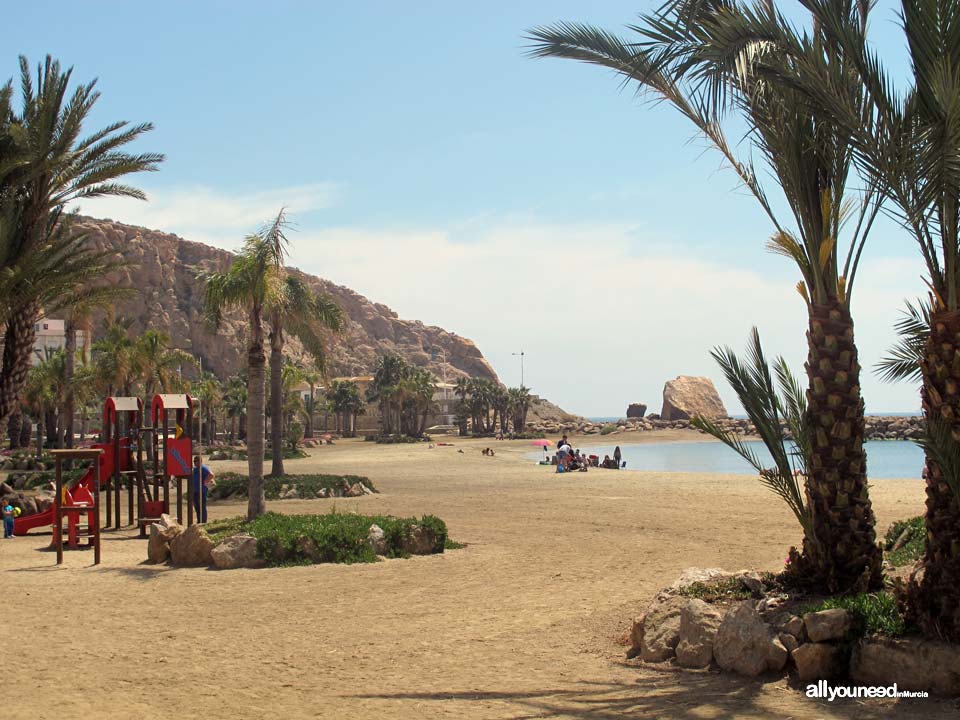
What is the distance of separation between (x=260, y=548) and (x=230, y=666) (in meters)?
5.39

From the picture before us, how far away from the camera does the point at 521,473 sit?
37594 mm

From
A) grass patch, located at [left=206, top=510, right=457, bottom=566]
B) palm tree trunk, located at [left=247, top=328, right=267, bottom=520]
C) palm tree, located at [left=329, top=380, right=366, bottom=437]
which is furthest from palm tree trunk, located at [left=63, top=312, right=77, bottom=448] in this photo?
palm tree, located at [left=329, top=380, right=366, bottom=437]

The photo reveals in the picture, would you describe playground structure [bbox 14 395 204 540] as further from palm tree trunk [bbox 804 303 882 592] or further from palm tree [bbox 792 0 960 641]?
palm tree [bbox 792 0 960 641]

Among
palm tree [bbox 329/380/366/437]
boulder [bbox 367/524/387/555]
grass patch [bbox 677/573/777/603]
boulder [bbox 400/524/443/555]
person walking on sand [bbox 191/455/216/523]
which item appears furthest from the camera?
palm tree [bbox 329/380/366/437]

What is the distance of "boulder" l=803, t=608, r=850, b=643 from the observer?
647cm

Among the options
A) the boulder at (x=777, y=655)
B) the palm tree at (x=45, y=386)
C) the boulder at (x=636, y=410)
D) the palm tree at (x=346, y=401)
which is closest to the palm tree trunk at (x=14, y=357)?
the boulder at (x=777, y=655)

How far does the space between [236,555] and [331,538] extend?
132 cm

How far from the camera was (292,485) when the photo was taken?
25359 mm

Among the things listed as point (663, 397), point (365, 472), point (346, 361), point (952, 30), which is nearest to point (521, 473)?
point (365, 472)

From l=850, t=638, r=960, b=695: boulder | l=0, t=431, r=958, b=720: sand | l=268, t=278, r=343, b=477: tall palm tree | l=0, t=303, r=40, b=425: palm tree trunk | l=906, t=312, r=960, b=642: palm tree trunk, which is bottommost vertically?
l=0, t=431, r=958, b=720: sand

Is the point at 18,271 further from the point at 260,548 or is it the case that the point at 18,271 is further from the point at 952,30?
the point at 952,30

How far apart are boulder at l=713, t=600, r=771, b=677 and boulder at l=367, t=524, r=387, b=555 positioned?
726 cm

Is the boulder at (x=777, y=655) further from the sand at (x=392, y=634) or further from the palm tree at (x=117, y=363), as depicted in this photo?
the palm tree at (x=117, y=363)

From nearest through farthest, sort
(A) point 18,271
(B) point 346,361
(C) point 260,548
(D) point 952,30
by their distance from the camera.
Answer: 1. (D) point 952,30
2. (C) point 260,548
3. (A) point 18,271
4. (B) point 346,361
